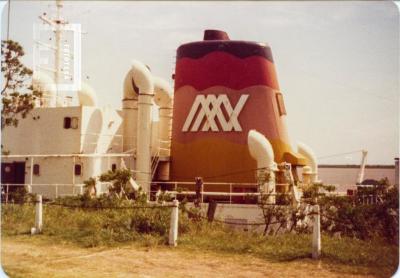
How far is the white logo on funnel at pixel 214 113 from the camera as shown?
48.0ft

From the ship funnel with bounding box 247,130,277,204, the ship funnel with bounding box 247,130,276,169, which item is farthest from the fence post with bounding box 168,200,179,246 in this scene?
the ship funnel with bounding box 247,130,276,169

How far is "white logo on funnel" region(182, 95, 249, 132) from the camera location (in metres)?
14.6

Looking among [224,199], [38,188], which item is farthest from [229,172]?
[38,188]

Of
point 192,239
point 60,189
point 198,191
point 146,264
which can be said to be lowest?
point 146,264

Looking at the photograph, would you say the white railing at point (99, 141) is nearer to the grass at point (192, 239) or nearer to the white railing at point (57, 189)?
the white railing at point (57, 189)

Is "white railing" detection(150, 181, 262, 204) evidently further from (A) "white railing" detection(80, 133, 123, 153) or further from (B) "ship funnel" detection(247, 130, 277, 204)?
(A) "white railing" detection(80, 133, 123, 153)

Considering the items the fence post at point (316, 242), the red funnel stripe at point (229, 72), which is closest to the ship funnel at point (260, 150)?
the red funnel stripe at point (229, 72)

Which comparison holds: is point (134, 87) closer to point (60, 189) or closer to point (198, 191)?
point (60, 189)

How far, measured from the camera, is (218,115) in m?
14.7

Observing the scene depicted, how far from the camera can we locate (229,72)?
597 inches

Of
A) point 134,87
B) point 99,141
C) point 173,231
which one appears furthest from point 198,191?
point 134,87

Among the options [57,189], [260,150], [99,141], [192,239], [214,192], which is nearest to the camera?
[192,239]

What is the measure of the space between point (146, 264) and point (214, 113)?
7.99m

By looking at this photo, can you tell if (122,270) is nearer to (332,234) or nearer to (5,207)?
(332,234)
